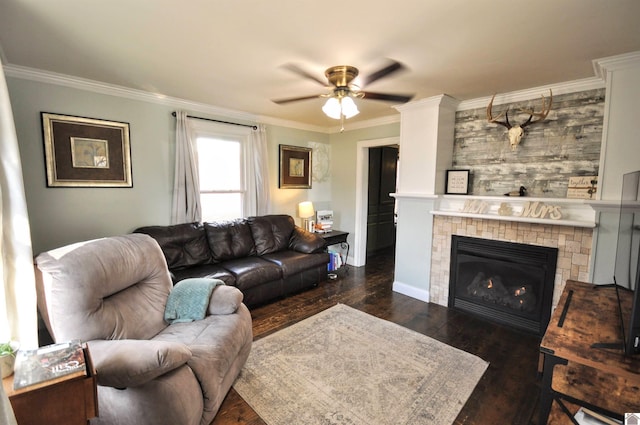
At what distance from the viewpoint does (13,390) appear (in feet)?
3.58

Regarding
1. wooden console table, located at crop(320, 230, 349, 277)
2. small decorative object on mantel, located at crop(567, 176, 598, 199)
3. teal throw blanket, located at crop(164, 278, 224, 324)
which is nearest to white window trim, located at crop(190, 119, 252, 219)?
wooden console table, located at crop(320, 230, 349, 277)

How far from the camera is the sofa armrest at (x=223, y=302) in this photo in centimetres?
207

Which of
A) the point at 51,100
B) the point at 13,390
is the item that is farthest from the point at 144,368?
the point at 51,100

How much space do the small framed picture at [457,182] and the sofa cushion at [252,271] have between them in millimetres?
2315

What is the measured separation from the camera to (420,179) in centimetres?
351

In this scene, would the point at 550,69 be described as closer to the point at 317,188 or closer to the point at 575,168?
the point at 575,168

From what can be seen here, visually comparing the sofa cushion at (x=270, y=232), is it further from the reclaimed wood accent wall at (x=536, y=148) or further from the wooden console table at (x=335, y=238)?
the reclaimed wood accent wall at (x=536, y=148)

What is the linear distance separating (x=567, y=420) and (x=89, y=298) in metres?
2.57

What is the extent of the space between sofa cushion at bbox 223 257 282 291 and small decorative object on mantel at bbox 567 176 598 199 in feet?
10.3

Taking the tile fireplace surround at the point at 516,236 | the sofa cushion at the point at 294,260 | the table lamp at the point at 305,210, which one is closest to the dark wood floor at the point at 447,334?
the sofa cushion at the point at 294,260

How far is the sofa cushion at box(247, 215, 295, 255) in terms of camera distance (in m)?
3.94

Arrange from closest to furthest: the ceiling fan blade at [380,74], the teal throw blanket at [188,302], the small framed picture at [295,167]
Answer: the teal throw blanket at [188,302] → the ceiling fan blade at [380,74] → the small framed picture at [295,167]

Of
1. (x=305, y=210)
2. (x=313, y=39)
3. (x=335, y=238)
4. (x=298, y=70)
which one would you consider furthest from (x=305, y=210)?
(x=313, y=39)

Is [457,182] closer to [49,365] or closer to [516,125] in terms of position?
[516,125]
